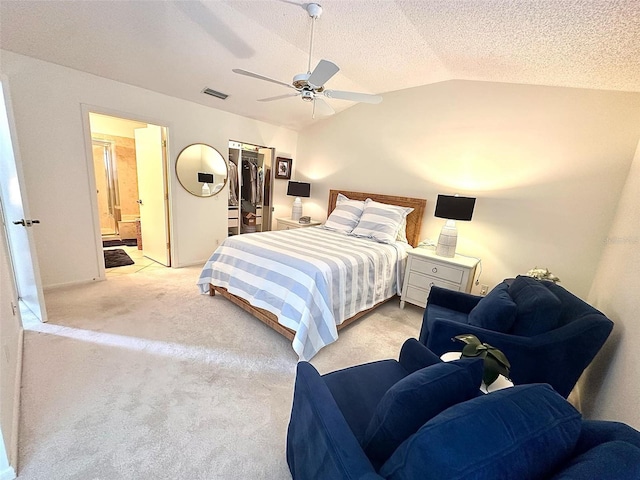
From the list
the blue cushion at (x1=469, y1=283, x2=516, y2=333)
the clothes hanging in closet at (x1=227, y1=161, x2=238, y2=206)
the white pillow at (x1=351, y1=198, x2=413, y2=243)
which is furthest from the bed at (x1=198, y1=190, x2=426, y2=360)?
the clothes hanging in closet at (x1=227, y1=161, x2=238, y2=206)

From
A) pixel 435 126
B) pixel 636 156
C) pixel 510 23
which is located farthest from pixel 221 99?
pixel 636 156

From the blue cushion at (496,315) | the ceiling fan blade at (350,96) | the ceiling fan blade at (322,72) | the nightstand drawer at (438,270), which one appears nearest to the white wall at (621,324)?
the blue cushion at (496,315)

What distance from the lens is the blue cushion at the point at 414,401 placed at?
2.65 feet

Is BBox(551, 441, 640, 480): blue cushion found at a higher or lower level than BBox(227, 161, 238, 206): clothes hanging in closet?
lower

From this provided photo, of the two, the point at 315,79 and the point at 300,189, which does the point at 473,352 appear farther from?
the point at 300,189

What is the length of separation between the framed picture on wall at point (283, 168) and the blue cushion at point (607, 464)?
4939 millimetres

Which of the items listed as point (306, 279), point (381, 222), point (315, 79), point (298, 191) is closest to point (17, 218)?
point (306, 279)

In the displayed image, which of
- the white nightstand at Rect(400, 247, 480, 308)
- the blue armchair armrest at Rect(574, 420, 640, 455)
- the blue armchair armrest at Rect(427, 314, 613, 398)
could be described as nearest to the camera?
the blue armchair armrest at Rect(574, 420, 640, 455)

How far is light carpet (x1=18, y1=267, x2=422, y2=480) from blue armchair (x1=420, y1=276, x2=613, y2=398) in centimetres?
91

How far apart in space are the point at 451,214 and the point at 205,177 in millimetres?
3494

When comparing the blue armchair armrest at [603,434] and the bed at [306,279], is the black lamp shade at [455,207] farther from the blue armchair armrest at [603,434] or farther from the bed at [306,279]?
the blue armchair armrest at [603,434]

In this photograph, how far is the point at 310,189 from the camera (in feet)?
16.2

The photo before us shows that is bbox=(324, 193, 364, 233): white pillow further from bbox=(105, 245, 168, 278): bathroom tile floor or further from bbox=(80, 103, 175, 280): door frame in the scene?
bbox=(105, 245, 168, 278): bathroom tile floor

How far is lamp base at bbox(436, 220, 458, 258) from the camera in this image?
303 cm
